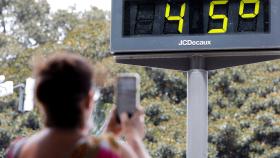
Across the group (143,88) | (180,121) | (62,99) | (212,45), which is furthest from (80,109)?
(143,88)

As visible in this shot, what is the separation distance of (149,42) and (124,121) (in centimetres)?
617

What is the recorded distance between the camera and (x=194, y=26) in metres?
9.21

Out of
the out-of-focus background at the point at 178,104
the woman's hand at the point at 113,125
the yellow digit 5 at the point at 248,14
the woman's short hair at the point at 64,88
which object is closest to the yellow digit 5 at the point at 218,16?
the yellow digit 5 at the point at 248,14

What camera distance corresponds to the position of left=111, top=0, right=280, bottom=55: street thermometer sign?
9.15m

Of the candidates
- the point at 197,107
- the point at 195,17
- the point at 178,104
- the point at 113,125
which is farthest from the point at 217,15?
the point at 178,104

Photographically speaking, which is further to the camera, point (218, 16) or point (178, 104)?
point (178, 104)

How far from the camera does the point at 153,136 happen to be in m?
22.5

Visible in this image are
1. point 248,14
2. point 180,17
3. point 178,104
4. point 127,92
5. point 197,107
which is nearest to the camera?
point 127,92

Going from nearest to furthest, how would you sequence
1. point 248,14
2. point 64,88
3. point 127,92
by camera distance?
1. point 64,88
2. point 127,92
3. point 248,14

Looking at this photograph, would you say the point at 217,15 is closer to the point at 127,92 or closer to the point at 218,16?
the point at 218,16

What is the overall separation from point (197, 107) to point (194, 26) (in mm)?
918

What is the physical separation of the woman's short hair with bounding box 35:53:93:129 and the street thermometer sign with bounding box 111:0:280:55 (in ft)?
20.5

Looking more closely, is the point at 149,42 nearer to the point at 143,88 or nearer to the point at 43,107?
the point at 43,107

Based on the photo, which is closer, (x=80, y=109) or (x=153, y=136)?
(x=80, y=109)
